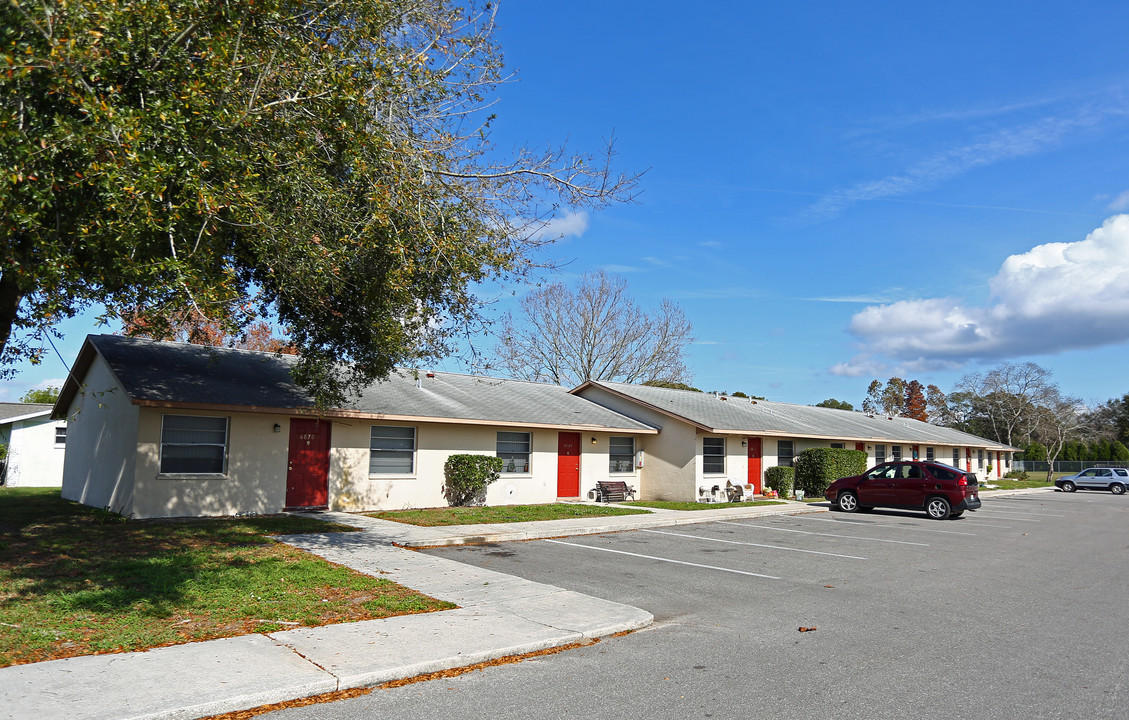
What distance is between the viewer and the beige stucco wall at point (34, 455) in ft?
95.1

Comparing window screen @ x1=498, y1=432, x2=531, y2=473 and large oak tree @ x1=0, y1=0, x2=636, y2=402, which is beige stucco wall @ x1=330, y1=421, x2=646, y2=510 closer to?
window screen @ x1=498, y1=432, x2=531, y2=473

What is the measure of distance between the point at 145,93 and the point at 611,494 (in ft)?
62.5

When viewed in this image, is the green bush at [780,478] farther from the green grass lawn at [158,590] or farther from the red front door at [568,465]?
the green grass lawn at [158,590]

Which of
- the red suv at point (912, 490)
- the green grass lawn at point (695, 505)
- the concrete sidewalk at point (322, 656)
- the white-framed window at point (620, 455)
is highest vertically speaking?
the white-framed window at point (620, 455)

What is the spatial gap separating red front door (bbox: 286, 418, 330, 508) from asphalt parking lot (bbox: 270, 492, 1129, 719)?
256 inches

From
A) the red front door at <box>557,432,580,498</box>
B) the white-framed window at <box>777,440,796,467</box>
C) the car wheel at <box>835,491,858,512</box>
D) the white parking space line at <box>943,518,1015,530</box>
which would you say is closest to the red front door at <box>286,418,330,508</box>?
the red front door at <box>557,432,580,498</box>

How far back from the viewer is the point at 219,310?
27.9 ft

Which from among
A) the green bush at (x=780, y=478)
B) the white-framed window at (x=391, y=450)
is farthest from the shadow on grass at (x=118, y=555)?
the green bush at (x=780, y=478)

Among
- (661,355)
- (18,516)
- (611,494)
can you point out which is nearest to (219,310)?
(18,516)

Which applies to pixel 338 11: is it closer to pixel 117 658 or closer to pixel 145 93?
pixel 145 93

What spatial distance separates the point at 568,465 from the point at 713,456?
213 inches

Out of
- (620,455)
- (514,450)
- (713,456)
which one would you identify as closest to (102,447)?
(514,450)

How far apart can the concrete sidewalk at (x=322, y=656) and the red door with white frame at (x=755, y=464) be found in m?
18.9

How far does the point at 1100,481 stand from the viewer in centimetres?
4288
